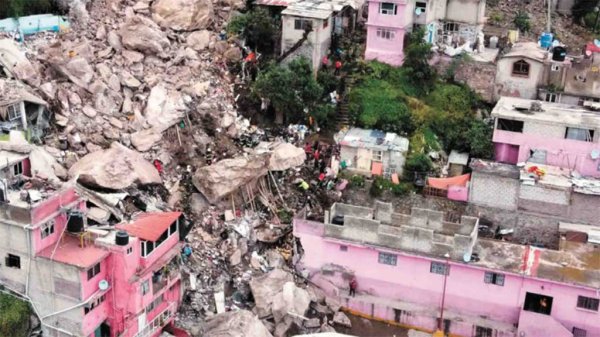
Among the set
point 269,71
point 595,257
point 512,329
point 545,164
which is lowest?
point 512,329

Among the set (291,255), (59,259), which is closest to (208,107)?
(291,255)

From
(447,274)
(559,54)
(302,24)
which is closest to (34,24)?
(302,24)

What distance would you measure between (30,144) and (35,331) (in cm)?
675

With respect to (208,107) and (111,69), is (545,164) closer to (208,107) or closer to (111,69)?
(208,107)

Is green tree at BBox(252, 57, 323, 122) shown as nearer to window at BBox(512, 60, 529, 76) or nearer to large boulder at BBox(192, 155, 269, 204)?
large boulder at BBox(192, 155, 269, 204)

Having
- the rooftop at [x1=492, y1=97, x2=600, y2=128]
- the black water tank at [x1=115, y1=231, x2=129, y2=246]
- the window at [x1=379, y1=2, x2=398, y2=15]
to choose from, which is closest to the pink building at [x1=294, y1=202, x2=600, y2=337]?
the rooftop at [x1=492, y1=97, x2=600, y2=128]

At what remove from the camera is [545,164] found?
111 feet

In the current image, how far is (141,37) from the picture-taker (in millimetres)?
A: 35656

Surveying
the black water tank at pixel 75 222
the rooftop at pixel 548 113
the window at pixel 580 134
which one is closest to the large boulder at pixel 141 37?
the black water tank at pixel 75 222

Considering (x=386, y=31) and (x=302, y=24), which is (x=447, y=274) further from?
(x=302, y=24)

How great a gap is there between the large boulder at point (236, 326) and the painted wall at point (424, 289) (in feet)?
14.7

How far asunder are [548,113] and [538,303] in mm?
8559

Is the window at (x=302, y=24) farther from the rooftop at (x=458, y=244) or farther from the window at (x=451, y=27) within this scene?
the rooftop at (x=458, y=244)

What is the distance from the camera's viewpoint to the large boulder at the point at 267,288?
29.7 metres
